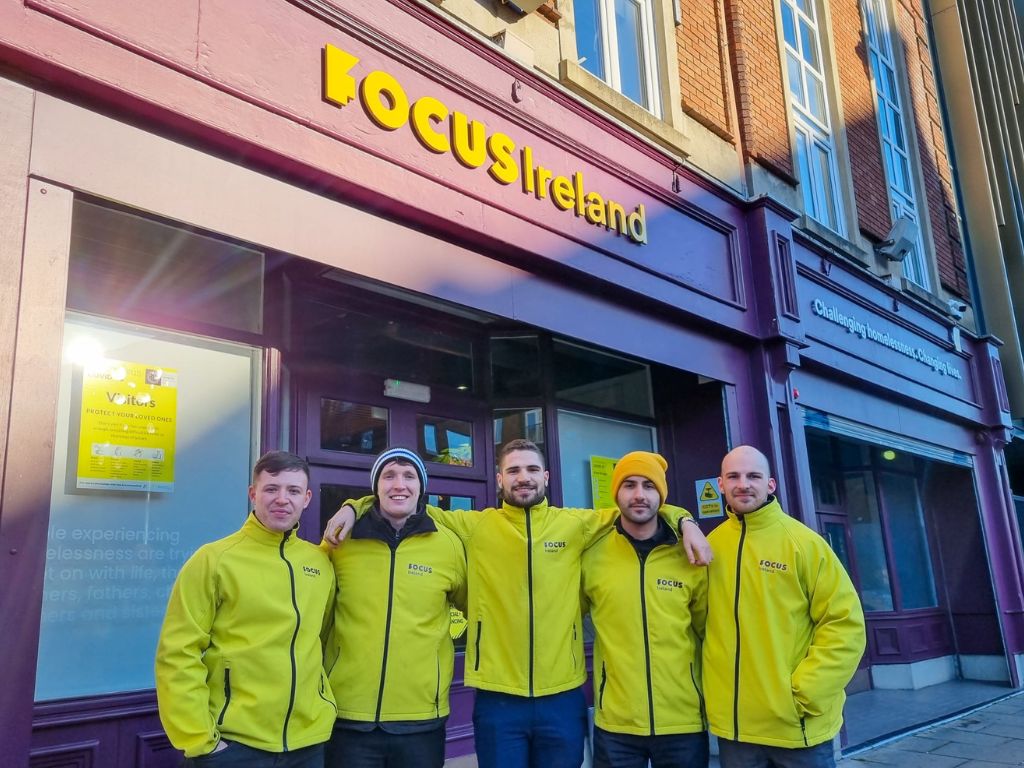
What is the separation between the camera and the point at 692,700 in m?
3.53

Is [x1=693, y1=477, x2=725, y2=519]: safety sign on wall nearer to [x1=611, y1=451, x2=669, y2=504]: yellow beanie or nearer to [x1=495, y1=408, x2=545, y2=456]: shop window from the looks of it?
[x1=495, y1=408, x2=545, y2=456]: shop window

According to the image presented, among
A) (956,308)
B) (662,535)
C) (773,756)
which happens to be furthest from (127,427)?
(956,308)

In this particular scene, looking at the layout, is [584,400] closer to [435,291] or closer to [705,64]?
[435,291]

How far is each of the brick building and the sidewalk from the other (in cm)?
212

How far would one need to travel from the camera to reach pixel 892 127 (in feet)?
40.1

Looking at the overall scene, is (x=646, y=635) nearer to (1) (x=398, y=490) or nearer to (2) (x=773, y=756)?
(2) (x=773, y=756)

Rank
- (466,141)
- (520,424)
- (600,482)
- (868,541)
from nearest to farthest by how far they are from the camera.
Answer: (466,141) < (520,424) < (600,482) < (868,541)

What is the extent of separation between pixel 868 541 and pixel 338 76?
30.9ft

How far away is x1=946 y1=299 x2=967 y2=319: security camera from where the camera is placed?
11.7 m

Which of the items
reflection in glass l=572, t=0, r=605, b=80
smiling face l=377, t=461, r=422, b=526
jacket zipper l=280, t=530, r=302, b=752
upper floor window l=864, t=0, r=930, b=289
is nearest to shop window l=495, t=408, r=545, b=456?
reflection in glass l=572, t=0, r=605, b=80

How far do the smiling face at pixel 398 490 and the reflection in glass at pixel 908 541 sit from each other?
372 inches

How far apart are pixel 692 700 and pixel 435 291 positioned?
8.53ft

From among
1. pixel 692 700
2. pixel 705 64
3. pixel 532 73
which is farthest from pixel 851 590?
pixel 705 64

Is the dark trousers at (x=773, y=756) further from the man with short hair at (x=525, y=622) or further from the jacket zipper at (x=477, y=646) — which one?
the jacket zipper at (x=477, y=646)
